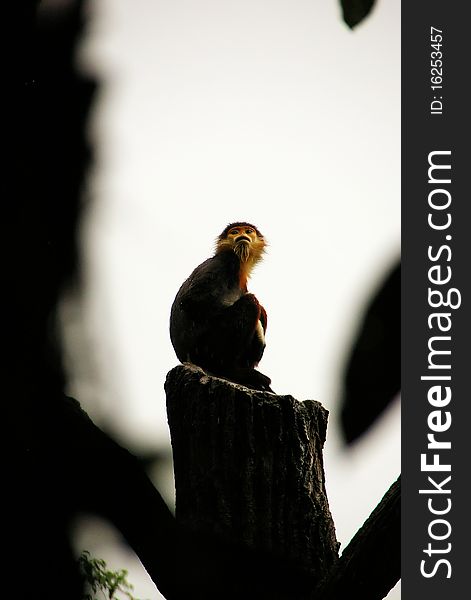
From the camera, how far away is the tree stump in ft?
13.6

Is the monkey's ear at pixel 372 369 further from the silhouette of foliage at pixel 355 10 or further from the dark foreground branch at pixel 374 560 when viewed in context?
the silhouette of foliage at pixel 355 10

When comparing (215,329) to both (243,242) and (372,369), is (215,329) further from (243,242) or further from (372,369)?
(372,369)

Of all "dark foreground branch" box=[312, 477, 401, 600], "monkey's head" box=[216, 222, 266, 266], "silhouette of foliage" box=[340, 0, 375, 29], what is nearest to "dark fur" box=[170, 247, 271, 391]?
"monkey's head" box=[216, 222, 266, 266]

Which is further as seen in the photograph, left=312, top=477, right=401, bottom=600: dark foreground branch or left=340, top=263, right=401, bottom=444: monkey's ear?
left=312, top=477, right=401, bottom=600: dark foreground branch

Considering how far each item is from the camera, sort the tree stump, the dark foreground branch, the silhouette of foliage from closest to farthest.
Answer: the silhouette of foliage → the dark foreground branch → the tree stump

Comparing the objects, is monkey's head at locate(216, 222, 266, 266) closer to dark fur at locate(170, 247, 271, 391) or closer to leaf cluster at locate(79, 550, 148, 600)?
dark fur at locate(170, 247, 271, 391)

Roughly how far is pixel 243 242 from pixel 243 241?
0.04 feet

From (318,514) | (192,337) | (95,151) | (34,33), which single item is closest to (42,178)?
(95,151)

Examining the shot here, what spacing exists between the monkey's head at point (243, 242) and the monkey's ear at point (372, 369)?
4806mm

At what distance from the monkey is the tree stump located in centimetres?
197

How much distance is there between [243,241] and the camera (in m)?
8.30

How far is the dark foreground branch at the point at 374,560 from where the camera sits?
133 inches

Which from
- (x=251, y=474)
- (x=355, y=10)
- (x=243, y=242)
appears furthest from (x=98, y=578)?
(x=243, y=242)

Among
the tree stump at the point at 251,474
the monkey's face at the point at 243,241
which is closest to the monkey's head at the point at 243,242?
the monkey's face at the point at 243,241
